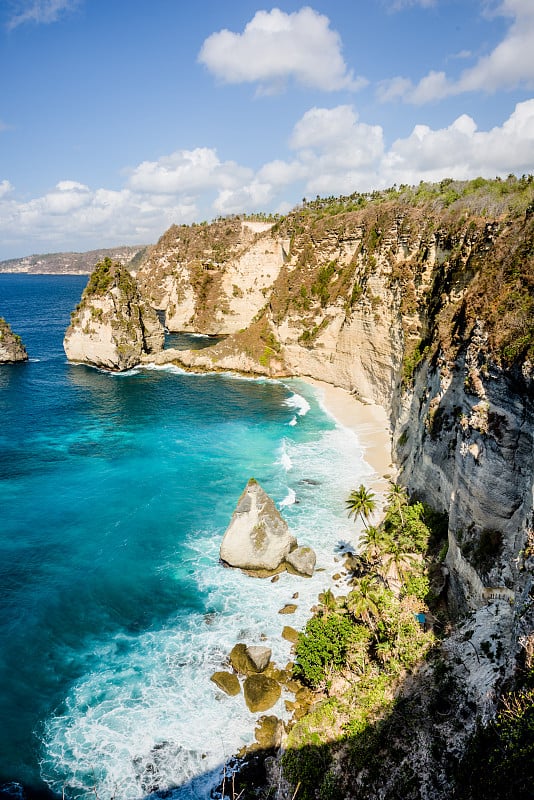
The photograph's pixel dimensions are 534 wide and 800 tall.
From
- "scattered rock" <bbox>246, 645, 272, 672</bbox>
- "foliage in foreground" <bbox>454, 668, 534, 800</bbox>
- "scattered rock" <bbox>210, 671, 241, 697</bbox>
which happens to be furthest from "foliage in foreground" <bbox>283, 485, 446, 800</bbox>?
"foliage in foreground" <bbox>454, 668, 534, 800</bbox>

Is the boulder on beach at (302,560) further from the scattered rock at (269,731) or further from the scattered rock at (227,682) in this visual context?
the scattered rock at (269,731)

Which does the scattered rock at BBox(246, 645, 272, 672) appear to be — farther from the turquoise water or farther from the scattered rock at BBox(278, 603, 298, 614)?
the scattered rock at BBox(278, 603, 298, 614)

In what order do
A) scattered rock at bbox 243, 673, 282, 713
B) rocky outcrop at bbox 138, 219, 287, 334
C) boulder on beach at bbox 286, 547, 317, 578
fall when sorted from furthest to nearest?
1. rocky outcrop at bbox 138, 219, 287, 334
2. boulder on beach at bbox 286, 547, 317, 578
3. scattered rock at bbox 243, 673, 282, 713

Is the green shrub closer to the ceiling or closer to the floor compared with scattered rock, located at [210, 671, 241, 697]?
closer to the ceiling

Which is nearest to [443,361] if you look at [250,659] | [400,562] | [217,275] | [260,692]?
[400,562]

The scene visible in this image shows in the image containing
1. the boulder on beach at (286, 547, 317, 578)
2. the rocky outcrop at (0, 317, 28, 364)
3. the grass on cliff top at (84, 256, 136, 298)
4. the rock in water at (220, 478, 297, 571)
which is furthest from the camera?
the rocky outcrop at (0, 317, 28, 364)

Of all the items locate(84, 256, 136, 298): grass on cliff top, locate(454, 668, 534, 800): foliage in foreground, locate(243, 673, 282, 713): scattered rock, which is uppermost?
locate(84, 256, 136, 298): grass on cliff top

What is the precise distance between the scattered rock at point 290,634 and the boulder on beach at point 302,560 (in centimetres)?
529

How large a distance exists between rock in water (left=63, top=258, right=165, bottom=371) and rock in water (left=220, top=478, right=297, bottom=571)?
59.1 m

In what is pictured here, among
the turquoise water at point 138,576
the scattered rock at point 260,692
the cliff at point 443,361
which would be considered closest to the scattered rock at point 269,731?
the turquoise water at point 138,576

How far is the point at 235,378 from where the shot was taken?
8362cm

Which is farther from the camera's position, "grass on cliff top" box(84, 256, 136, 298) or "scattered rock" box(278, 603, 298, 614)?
"grass on cliff top" box(84, 256, 136, 298)

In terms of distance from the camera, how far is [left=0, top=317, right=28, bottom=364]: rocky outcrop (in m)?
89.2

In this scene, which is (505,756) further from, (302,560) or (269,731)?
(302,560)
